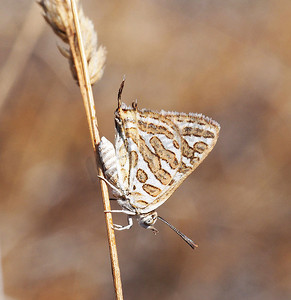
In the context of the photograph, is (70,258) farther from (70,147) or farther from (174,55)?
(174,55)

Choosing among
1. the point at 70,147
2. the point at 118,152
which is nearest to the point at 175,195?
the point at 70,147

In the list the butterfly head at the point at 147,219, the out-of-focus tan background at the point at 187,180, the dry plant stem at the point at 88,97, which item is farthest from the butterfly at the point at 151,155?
the out-of-focus tan background at the point at 187,180

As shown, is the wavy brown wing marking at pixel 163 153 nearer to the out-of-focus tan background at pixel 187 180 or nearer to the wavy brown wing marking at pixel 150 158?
the wavy brown wing marking at pixel 150 158

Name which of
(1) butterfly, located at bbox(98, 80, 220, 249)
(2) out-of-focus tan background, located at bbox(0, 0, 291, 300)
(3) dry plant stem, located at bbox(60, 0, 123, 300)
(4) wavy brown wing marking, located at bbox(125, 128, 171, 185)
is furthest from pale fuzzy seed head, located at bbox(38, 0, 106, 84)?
(2) out-of-focus tan background, located at bbox(0, 0, 291, 300)

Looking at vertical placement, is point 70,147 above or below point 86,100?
below

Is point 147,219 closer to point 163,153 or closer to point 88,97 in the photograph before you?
point 163,153

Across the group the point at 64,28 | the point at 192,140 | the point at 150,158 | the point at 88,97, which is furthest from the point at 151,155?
the point at 64,28
